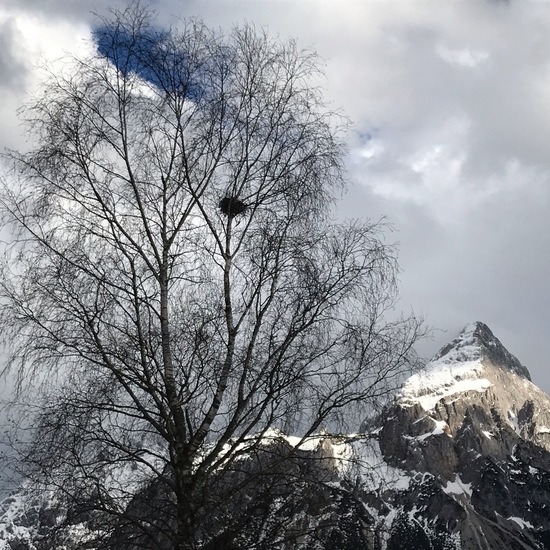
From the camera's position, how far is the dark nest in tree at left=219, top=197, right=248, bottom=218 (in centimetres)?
988

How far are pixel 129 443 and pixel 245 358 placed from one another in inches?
75.7

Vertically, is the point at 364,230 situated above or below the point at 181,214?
below

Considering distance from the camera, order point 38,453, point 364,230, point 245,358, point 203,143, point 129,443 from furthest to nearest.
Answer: point 203,143 → point 364,230 → point 245,358 → point 129,443 → point 38,453

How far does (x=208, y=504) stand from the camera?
304 inches

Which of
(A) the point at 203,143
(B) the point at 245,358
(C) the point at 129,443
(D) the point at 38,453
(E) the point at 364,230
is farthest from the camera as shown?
(A) the point at 203,143

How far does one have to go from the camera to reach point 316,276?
912cm

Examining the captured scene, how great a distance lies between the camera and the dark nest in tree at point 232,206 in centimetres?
988

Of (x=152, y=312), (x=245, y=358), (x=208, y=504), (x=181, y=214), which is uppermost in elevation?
(x=181, y=214)

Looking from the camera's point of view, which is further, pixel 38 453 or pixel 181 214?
pixel 181 214

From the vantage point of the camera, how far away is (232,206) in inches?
391

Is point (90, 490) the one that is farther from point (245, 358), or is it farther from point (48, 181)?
point (48, 181)

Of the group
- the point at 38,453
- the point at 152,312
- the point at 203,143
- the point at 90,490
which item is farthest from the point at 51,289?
the point at 203,143

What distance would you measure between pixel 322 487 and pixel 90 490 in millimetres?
2989

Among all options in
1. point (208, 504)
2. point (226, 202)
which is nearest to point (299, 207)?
point (226, 202)
